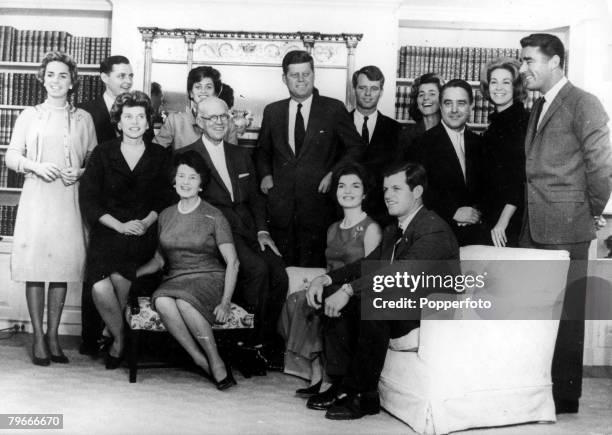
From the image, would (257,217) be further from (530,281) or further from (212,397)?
(530,281)

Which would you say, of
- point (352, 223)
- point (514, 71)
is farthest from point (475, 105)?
point (352, 223)

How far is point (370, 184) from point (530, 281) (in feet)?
2.97

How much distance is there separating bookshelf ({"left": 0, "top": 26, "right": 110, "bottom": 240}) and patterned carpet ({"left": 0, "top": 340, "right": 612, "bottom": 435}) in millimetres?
1731

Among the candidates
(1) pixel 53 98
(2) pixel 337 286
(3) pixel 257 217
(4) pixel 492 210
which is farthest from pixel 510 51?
(1) pixel 53 98

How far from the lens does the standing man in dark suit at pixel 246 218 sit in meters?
3.24

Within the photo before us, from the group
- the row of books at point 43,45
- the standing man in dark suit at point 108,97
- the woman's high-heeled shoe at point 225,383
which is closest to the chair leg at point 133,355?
the woman's high-heeled shoe at point 225,383

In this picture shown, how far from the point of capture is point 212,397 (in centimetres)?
284

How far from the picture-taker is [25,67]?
15.1 ft

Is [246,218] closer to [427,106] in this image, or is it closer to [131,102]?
[131,102]

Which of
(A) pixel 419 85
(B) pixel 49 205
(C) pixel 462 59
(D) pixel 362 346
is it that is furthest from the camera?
(C) pixel 462 59

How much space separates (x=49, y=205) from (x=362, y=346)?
1778 mm

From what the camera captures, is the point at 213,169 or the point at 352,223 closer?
the point at 352,223

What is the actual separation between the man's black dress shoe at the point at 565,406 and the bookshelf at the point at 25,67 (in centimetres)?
350

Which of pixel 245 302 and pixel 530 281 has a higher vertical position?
pixel 530 281
